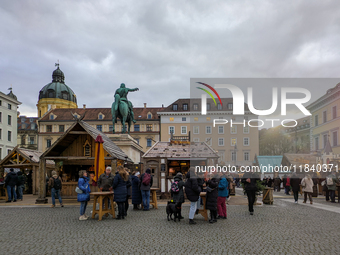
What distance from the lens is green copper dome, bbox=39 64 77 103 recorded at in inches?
3425

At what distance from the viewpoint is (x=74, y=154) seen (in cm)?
1892

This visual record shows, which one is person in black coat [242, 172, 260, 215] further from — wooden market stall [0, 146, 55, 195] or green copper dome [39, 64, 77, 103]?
green copper dome [39, 64, 77, 103]

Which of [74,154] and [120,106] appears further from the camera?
[120,106]

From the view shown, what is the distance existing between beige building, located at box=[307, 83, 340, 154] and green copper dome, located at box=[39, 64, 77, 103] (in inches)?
2980

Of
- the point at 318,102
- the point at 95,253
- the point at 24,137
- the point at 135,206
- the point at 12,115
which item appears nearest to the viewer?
the point at 95,253

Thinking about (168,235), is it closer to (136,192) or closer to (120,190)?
(120,190)

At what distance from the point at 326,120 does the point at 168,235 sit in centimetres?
1617

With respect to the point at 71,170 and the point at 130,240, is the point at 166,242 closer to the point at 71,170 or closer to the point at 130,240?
the point at 130,240

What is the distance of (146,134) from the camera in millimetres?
73688

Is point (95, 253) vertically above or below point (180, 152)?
below

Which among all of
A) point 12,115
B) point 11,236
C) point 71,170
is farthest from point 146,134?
point 11,236

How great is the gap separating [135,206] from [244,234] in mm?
6546

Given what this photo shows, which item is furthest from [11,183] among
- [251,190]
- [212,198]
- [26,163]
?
[251,190]

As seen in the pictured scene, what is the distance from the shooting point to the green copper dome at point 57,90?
285 feet
